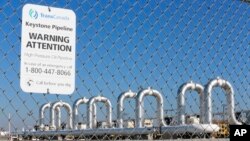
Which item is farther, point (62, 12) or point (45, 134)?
point (45, 134)

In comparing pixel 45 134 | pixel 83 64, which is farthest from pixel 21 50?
pixel 45 134

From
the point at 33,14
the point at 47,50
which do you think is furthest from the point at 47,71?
the point at 33,14

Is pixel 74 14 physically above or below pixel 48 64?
above

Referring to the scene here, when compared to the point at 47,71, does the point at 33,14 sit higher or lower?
higher

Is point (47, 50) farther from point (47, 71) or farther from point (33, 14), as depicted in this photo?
point (33, 14)

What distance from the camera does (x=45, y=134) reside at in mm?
11484

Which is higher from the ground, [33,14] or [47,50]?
[33,14]

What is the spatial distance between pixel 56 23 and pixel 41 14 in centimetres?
11

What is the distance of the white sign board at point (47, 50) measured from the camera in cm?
292

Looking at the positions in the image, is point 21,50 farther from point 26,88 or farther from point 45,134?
point 45,134

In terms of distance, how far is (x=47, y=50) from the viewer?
9.88 ft

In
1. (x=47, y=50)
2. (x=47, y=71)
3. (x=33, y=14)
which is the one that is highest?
(x=33, y=14)

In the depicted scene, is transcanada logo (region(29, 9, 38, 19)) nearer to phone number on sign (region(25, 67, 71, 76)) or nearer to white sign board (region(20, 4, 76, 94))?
white sign board (region(20, 4, 76, 94))

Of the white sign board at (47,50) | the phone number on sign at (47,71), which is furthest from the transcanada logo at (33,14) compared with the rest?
the phone number on sign at (47,71)
